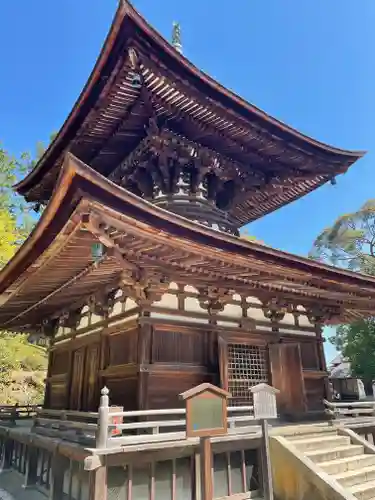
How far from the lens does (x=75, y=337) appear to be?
35.4ft

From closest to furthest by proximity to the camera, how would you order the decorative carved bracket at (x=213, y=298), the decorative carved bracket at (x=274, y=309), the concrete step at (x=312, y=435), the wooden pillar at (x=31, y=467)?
1. the concrete step at (x=312, y=435)
2. the decorative carved bracket at (x=213, y=298)
3. the wooden pillar at (x=31, y=467)
4. the decorative carved bracket at (x=274, y=309)

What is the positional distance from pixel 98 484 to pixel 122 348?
290 centimetres

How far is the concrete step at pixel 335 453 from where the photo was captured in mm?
6951

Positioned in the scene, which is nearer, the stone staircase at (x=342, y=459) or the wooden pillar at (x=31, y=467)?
the stone staircase at (x=342, y=459)

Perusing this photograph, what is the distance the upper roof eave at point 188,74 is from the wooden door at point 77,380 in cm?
556

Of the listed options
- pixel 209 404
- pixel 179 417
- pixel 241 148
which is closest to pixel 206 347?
pixel 179 417

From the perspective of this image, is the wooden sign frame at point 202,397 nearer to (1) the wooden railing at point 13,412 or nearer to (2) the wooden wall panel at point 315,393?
(2) the wooden wall panel at point 315,393

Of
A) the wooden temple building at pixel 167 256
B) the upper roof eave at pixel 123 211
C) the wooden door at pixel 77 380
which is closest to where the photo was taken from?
the upper roof eave at pixel 123 211

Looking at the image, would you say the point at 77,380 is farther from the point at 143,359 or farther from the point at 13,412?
the point at 143,359

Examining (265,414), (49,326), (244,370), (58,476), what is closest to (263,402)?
(265,414)

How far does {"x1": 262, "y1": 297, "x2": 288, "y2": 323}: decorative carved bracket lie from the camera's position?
952cm

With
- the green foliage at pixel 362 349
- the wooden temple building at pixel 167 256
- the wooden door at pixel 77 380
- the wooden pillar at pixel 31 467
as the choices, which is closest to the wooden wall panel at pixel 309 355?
the wooden temple building at pixel 167 256

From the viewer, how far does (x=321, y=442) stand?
24.7ft

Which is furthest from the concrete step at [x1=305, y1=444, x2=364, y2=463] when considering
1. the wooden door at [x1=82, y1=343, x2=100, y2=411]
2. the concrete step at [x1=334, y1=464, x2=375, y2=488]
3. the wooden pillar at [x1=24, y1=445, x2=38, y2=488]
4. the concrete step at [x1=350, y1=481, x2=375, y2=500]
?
the wooden pillar at [x1=24, y1=445, x2=38, y2=488]
